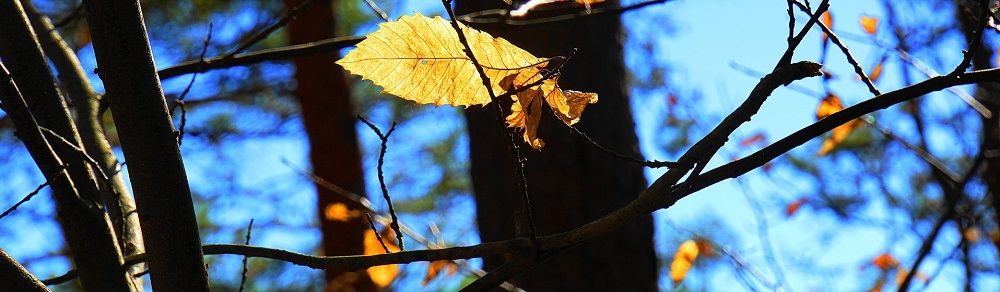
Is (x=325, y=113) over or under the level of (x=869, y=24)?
over

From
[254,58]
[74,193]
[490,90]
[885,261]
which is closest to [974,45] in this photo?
[490,90]

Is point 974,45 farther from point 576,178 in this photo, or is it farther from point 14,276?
point 576,178

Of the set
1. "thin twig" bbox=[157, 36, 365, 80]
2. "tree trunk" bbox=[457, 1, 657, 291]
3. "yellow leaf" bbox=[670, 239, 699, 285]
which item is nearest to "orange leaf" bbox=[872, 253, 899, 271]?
"yellow leaf" bbox=[670, 239, 699, 285]

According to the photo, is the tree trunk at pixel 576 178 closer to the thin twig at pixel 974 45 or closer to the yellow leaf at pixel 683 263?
the yellow leaf at pixel 683 263

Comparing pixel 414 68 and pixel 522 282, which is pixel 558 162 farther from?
pixel 414 68

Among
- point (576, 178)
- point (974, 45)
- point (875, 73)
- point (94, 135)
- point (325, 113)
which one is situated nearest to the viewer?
point (974, 45)

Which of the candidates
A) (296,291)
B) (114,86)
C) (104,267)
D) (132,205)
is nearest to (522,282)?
(132,205)

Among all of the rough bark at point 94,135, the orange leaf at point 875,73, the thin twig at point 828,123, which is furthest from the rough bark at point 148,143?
the orange leaf at point 875,73
